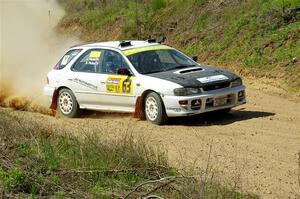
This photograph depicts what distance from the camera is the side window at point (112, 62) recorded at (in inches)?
550

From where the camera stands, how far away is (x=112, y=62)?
46.6ft

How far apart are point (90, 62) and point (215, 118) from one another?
9.33 feet

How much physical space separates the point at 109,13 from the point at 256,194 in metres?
21.1

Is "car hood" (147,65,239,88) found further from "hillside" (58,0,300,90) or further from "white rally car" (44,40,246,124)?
"hillside" (58,0,300,90)

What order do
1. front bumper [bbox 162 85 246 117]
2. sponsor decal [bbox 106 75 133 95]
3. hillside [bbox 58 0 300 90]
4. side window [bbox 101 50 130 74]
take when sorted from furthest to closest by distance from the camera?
hillside [bbox 58 0 300 90], side window [bbox 101 50 130 74], sponsor decal [bbox 106 75 133 95], front bumper [bbox 162 85 246 117]

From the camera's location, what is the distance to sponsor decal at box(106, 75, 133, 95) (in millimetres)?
13621

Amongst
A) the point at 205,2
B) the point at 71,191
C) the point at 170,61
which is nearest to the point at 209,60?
the point at 205,2

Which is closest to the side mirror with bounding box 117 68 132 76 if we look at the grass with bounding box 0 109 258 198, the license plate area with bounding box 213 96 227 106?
the license plate area with bounding box 213 96 227 106

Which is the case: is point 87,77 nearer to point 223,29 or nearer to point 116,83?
point 116,83

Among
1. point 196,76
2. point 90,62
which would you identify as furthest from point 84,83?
point 196,76

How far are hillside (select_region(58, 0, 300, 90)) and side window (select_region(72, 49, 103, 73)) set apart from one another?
4588mm

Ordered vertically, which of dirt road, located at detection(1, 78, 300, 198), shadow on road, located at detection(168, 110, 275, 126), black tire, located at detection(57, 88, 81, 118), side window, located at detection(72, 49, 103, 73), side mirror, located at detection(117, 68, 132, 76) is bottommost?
dirt road, located at detection(1, 78, 300, 198)

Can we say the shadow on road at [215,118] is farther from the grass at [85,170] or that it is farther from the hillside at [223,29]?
the grass at [85,170]

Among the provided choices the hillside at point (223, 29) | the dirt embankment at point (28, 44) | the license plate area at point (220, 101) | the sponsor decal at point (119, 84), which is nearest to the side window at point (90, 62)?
the sponsor decal at point (119, 84)
